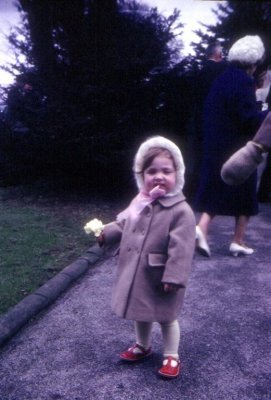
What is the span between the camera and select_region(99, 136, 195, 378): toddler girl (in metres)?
2.45

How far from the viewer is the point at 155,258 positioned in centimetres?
249

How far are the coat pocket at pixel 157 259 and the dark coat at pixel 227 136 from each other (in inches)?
85.7

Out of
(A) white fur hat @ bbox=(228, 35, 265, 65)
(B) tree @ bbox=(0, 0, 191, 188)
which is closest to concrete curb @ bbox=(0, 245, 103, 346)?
(A) white fur hat @ bbox=(228, 35, 265, 65)

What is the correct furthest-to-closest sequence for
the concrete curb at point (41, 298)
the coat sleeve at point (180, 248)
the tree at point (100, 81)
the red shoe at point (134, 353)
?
the tree at point (100, 81), the concrete curb at point (41, 298), the red shoe at point (134, 353), the coat sleeve at point (180, 248)

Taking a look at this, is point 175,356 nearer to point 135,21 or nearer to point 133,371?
point 133,371

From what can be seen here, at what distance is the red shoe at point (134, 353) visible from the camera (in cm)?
281

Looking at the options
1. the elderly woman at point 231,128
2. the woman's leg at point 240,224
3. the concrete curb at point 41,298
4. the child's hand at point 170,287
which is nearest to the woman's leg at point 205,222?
the elderly woman at point 231,128

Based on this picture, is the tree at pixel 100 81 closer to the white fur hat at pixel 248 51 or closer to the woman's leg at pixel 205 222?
the woman's leg at pixel 205 222

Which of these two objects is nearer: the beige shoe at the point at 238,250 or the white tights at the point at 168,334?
the white tights at the point at 168,334

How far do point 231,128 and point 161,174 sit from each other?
213 centimetres

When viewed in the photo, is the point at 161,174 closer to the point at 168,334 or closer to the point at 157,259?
the point at 157,259

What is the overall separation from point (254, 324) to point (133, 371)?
106 centimetres

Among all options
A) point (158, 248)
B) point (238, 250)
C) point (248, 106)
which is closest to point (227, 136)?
point (248, 106)

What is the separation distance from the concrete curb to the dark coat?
1.32 meters
